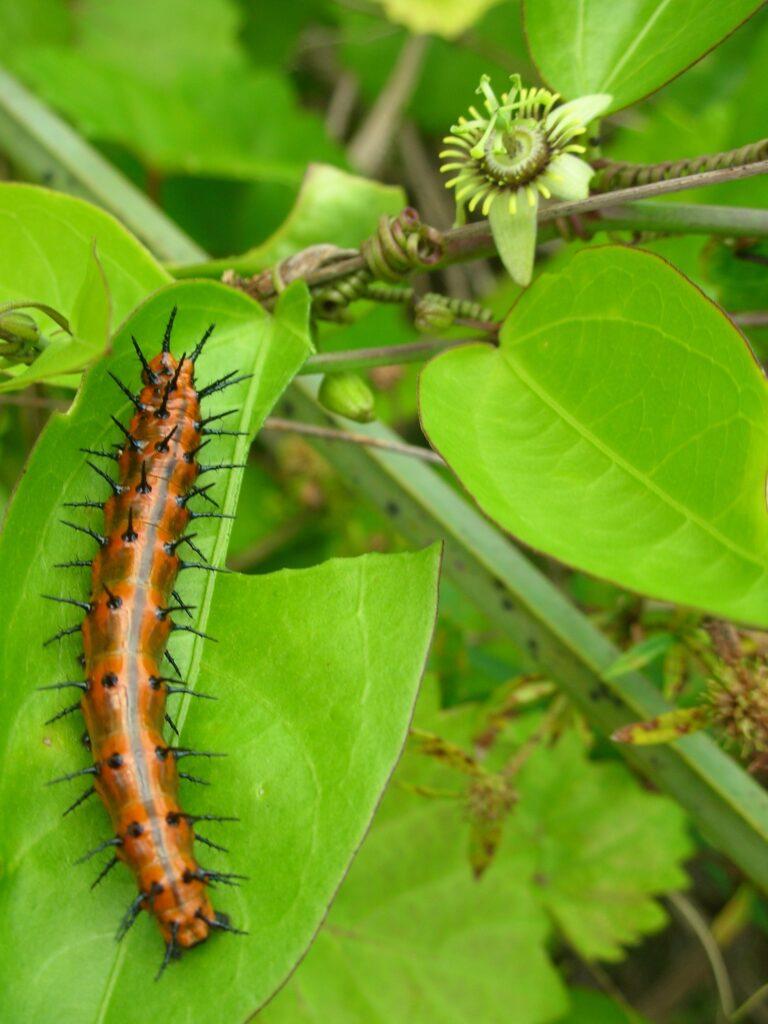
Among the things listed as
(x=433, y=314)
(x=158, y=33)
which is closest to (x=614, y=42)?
(x=433, y=314)

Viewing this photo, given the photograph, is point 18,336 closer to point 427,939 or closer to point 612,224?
point 612,224

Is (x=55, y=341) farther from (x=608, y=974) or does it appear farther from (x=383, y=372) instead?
(x=608, y=974)

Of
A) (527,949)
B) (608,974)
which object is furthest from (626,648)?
(608,974)

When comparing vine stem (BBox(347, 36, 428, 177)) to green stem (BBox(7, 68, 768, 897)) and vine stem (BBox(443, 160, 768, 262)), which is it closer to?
green stem (BBox(7, 68, 768, 897))

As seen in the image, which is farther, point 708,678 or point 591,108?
point 708,678

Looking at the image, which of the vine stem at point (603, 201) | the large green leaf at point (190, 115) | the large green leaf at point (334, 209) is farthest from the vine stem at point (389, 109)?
the vine stem at point (603, 201)

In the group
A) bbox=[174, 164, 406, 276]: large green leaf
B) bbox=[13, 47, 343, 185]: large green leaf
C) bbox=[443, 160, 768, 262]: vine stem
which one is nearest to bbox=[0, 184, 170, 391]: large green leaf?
bbox=[174, 164, 406, 276]: large green leaf

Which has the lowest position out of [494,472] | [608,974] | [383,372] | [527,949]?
[608,974]
